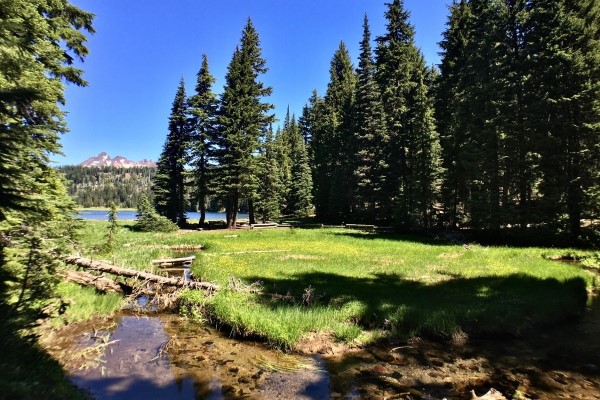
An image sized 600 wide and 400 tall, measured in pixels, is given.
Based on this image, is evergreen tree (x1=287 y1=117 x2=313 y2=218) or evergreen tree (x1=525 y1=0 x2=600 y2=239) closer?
evergreen tree (x1=525 y1=0 x2=600 y2=239)

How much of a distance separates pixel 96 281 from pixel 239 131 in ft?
104

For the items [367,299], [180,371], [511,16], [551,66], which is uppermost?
[511,16]

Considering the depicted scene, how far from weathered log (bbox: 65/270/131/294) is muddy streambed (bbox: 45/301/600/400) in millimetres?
2761

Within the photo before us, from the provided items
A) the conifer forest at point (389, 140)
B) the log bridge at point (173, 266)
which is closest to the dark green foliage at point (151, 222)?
the conifer forest at point (389, 140)

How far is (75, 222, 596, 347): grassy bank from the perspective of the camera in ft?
37.1

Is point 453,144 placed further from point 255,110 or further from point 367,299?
point 367,299

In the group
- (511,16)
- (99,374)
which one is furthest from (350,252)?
(511,16)

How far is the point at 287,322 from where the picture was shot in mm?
10922

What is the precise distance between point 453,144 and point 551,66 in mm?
11689

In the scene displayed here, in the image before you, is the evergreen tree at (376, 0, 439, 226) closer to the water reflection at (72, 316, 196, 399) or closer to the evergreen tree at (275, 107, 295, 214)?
the water reflection at (72, 316, 196, 399)

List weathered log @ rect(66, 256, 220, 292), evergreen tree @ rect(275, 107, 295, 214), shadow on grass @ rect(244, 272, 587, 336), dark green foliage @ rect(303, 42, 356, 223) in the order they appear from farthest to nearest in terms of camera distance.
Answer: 1. evergreen tree @ rect(275, 107, 295, 214)
2. dark green foliage @ rect(303, 42, 356, 223)
3. weathered log @ rect(66, 256, 220, 292)
4. shadow on grass @ rect(244, 272, 587, 336)

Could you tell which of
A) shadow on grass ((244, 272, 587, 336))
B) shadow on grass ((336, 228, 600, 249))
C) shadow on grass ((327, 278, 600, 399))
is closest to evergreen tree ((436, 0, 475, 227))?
shadow on grass ((336, 228, 600, 249))

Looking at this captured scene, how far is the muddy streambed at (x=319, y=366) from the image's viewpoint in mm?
8016

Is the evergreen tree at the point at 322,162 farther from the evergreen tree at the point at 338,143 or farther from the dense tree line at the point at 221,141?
the dense tree line at the point at 221,141
